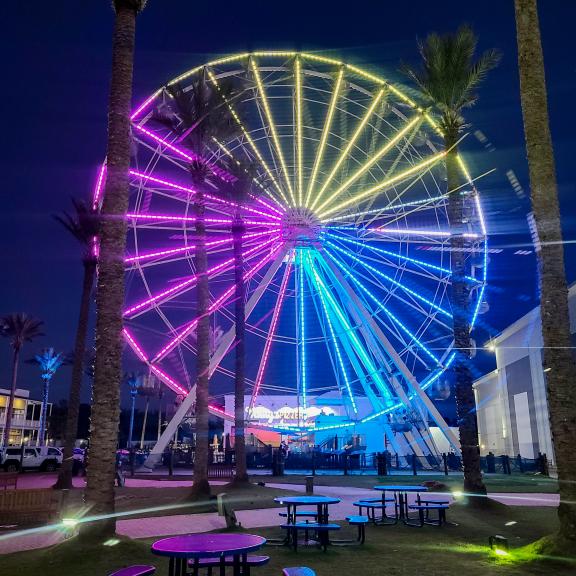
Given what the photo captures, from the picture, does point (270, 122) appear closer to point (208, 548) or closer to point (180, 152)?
point (180, 152)

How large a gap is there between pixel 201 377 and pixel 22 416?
65327mm

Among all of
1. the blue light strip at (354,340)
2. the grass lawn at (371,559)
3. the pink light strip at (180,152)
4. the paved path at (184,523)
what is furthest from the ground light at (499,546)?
the blue light strip at (354,340)

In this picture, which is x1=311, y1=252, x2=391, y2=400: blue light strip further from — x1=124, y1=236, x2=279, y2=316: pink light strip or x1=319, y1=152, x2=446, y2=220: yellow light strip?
x1=319, y1=152, x2=446, y2=220: yellow light strip

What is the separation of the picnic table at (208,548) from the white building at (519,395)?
978 inches

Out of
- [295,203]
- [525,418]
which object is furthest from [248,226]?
[525,418]

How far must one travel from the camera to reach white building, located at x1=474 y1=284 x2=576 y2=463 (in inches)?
1316

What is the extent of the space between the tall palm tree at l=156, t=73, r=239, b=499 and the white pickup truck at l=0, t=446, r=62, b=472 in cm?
1940

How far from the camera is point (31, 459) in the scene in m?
33.5

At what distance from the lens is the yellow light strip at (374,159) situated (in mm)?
24816

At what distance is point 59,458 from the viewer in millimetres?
35219

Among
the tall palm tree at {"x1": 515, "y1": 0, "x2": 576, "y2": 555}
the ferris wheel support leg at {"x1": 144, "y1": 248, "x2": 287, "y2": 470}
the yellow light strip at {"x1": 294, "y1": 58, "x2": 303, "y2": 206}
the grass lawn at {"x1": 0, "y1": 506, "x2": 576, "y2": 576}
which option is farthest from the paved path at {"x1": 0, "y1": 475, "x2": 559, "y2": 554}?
the yellow light strip at {"x1": 294, "y1": 58, "x2": 303, "y2": 206}

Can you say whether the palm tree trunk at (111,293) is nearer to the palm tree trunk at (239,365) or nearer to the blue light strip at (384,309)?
the palm tree trunk at (239,365)

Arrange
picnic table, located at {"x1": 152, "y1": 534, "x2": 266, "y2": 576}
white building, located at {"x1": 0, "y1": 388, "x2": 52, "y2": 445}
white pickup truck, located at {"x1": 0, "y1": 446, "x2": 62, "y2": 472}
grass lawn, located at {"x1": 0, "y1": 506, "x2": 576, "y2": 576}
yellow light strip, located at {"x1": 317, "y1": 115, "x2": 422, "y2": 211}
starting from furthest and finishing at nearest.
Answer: white building, located at {"x1": 0, "y1": 388, "x2": 52, "y2": 445}, white pickup truck, located at {"x1": 0, "y1": 446, "x2": 62, "y2": 472}, yellow light strip, located at {"x1": 317, "y1": 115, "x2": 422, "y2": 211}, grass lawn, located at {"x1": 0, "y1": 506, "x2": 576, "y2": 576}, picnic table, located at {"x1": 152, "y1": 534, "x2": 266, "y2": 576}

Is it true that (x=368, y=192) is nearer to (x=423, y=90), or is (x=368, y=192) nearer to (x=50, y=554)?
(x=423, y=90)
